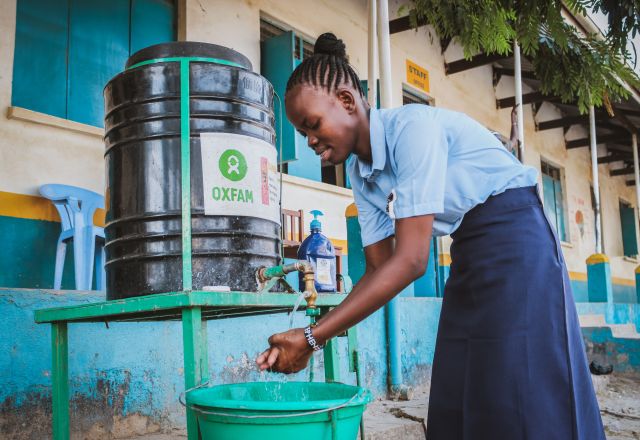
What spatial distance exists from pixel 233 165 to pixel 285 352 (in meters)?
0.62

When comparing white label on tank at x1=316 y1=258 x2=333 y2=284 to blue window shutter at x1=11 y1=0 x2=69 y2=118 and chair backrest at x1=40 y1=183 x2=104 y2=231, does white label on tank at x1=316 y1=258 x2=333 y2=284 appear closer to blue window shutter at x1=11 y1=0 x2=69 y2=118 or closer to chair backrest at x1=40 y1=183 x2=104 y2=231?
chair backrest at x1=40 y1=183 x2=104 y2=231

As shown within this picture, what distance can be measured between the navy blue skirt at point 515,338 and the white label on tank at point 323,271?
819 mm

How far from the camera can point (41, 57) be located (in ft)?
13.5

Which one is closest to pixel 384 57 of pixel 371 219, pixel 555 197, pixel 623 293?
pixel 371 219

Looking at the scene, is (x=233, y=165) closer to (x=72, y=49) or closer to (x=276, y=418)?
(x=276, y=418)

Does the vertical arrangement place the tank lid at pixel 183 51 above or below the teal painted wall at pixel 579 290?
above

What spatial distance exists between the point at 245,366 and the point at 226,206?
2027 mm

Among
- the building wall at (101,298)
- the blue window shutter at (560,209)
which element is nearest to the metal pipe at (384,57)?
the building wall at (101,298)

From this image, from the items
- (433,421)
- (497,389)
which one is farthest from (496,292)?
(433,421)

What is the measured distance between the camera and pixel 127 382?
3025 mm

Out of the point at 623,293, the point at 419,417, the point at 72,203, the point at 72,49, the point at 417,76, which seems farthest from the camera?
the point at 623,293

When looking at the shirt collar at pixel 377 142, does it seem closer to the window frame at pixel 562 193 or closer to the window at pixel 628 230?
the window frame at pixel 562 193

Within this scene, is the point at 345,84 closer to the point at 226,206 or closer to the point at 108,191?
the point at 226,206

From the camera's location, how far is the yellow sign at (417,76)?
779cm
